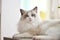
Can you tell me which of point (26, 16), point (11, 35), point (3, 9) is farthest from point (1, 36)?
point (26, 16)

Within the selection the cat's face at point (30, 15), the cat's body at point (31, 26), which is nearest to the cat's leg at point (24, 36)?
the cat's body at point (31, 26)

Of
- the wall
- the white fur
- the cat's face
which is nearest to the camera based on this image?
the white fur

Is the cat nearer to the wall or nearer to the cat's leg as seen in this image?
the cat's leg

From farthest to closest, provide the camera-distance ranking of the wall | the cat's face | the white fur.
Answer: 1. the wall
2. the cat's face
3. the white fur

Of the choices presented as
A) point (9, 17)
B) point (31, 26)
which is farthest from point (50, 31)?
point (9, 17)

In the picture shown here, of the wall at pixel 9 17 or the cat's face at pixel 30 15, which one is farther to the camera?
the wall at pixel 9 17

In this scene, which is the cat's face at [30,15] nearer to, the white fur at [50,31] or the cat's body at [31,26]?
→ the cat's body at [31,26]

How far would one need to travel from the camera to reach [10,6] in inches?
49.8

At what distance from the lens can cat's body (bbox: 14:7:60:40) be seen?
1.01 m

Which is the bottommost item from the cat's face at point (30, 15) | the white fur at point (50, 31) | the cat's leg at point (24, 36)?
the cat's leg at point (24, 36)

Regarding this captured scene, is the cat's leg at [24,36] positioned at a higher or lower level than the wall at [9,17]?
lower

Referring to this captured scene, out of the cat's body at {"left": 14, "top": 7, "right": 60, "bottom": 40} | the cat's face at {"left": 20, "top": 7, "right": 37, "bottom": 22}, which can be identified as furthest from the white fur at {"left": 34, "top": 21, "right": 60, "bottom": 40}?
the cat's face at {"left": 20, "top": 7, "right": 37, "bottom": 22}

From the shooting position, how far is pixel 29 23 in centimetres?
108

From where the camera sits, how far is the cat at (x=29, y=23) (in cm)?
106
